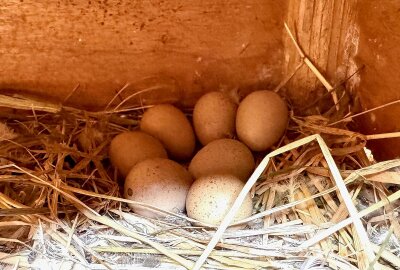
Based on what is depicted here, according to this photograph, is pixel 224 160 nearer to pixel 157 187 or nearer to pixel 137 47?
pixel 157 187

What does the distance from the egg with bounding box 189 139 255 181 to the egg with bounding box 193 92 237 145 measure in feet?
0.33

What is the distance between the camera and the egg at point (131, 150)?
1.30m

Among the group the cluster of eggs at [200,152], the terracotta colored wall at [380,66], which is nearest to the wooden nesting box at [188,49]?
the terracotta colored wall at [380,66]

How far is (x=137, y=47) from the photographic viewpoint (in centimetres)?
146

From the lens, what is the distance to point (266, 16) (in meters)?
1.46

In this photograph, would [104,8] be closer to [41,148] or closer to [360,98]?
[41,148]

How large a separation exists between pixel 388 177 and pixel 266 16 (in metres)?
0.57

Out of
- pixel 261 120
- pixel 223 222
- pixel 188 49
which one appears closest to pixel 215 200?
pixel 223 222

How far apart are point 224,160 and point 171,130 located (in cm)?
21

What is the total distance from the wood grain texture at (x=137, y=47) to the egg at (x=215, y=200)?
0.46m

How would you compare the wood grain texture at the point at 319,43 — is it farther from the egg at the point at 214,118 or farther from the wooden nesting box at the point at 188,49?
the egg at the point at 214,118

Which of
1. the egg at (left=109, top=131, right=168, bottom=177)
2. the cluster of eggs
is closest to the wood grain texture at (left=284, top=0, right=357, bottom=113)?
the cluster of eggs

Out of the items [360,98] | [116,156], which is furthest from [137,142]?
[360,98]

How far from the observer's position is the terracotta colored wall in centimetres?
125
